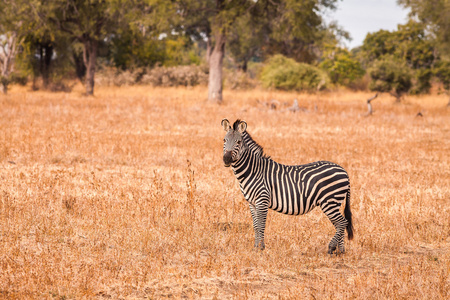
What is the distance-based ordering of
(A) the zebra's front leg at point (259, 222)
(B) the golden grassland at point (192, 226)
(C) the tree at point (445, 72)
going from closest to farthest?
(B) the golden grassland at point (192, 226), (A) the zebra's front leg at point (259, 222), (C) the tree at point (445, 72)

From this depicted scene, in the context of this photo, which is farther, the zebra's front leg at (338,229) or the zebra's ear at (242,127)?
the zebra's front leg at (338,229)

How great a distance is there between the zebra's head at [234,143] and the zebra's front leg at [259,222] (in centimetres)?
76

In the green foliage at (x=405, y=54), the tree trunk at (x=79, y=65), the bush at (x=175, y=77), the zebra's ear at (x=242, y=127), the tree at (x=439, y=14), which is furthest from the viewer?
the tree trunk at (x=79, y=65)

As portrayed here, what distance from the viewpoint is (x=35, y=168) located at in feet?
37.9

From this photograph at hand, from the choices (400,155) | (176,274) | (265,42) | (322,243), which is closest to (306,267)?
(322,243)

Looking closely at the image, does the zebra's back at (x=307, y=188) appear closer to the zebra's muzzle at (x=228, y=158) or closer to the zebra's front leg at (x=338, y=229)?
the zebra's front leg at (x=338, y=229)

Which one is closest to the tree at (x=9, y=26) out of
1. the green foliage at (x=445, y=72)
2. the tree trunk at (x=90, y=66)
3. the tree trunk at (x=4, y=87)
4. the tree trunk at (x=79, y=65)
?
the tree trunk at (x=4, y=87)

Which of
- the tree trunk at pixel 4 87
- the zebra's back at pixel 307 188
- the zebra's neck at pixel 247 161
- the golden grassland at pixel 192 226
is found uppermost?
the tree trunk at pixel 4 87

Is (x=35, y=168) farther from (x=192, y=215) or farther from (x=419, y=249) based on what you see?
(x=419, y=249)

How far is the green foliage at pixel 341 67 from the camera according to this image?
50.3 meters

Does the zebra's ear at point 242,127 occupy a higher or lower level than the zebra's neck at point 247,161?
higher

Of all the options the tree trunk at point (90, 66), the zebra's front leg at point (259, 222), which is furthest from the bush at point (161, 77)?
the zebra's front leg at point (259, 222)

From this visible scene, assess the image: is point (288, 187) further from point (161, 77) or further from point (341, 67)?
point (341, 67)

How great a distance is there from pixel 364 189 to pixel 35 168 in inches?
300
